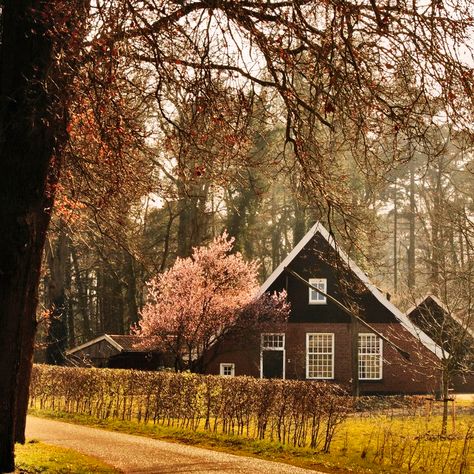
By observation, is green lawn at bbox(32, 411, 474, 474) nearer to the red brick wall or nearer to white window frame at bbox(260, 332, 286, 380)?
the red brick wall

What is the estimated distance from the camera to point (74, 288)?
5550 centimetres

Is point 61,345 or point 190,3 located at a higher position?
point 190,3

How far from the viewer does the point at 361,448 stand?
1645cm

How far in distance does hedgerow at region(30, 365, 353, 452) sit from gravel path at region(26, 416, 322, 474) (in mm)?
1929

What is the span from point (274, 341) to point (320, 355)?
6.84 ft

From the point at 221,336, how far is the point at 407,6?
75.9 feet

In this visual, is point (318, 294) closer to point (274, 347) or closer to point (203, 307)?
point (274, 347)

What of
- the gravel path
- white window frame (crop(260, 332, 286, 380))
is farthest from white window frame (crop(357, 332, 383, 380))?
the gravel path

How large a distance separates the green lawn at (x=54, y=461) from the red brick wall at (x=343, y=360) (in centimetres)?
2089

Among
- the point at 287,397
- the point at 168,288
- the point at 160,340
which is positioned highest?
the point at 168,288

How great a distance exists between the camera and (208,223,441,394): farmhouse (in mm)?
34969

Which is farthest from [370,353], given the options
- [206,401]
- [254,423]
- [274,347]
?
[254,423]

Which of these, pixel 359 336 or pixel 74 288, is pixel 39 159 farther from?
pixel 74 288

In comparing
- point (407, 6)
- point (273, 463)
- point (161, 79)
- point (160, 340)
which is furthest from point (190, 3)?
point (160, 340)
